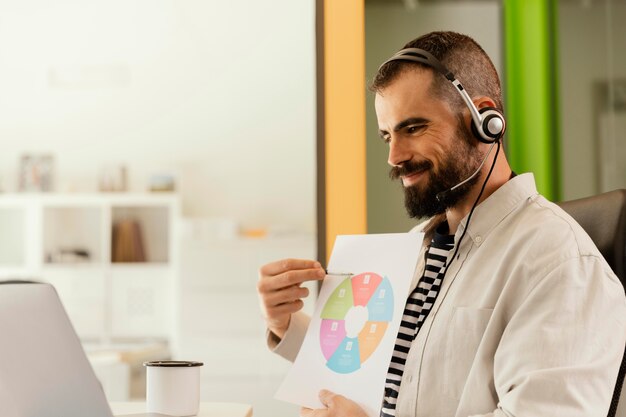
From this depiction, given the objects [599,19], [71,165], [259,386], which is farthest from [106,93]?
[599,19]

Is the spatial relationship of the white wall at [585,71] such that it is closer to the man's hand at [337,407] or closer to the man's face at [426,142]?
the man's face at [426,142]

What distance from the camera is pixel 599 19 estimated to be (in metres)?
3.01

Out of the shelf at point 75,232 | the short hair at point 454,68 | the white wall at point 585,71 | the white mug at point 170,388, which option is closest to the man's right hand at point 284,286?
the white mug at point 170,388

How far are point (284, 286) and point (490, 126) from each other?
18.6 inches

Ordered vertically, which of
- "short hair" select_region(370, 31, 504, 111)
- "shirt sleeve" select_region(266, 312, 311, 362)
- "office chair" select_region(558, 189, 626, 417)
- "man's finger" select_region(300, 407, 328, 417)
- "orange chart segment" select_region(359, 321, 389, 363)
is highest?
"short hair" select_region(370, 31, 504, 111)

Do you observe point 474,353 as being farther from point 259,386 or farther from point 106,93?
point 106,93

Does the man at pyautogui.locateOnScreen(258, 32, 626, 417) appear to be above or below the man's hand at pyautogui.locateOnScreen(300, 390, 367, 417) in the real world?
above

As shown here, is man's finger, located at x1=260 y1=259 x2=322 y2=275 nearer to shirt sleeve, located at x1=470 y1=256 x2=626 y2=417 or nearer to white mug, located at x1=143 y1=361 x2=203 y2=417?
white mug, located at x1=143 y1=361 x2=203 y2=417

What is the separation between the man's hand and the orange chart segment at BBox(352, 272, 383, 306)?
0.52 ft

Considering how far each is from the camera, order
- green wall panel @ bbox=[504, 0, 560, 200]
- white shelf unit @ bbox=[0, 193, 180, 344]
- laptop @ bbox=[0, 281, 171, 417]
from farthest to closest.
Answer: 1. white shelf unit @ bbox=[0, 193, 180, 344]
2. green wall panel @ bbox=[504, 0, 560, 200]
3. laptop @ bbox=[0, 281, 171, 417]

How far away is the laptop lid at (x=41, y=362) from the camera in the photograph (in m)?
0.98

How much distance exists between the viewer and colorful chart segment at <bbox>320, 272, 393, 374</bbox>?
4.15 ft

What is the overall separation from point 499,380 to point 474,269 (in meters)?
0.23

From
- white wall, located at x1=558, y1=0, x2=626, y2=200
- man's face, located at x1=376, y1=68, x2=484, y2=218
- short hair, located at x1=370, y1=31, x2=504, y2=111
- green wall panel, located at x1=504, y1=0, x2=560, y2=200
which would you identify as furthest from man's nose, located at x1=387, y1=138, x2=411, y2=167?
white wall, located at x1=558, y1=0, x2=626, y2=200
